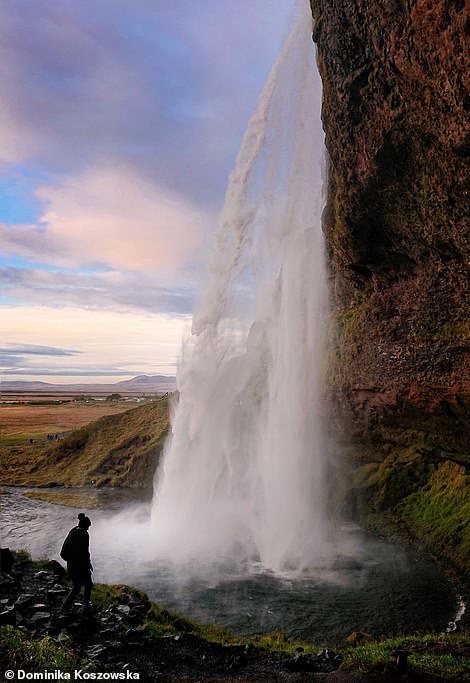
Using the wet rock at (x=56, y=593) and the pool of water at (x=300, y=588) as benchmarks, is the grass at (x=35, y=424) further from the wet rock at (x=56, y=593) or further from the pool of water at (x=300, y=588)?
the wet rock at (x=56, y=593)

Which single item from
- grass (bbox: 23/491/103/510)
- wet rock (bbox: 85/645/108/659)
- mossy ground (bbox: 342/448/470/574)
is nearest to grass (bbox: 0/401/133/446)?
grass (bbox: 23/491/103/510)

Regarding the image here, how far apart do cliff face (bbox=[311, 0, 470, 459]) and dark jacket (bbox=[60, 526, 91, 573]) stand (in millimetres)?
14683

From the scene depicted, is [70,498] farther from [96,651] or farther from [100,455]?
[96,651]

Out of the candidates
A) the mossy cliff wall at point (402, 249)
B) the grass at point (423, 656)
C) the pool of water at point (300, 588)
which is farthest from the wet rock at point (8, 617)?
the mossy cliff wall at point (402, 249)

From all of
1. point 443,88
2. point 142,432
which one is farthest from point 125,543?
point 142,432

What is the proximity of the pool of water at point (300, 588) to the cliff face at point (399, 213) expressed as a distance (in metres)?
6.86

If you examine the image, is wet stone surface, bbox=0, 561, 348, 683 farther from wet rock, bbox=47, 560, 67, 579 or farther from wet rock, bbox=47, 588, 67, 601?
wet rock, bbox=47, 560, 67, 579

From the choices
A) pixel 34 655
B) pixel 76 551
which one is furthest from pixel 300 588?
pixel 34 655

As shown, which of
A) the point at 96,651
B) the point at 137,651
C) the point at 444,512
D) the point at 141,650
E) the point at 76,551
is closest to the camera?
the point at 96,651

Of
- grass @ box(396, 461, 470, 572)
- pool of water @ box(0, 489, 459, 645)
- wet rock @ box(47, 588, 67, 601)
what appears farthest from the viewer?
grass @ box(396, 461, 470, 572)

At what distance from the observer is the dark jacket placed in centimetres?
1229

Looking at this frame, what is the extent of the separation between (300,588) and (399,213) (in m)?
14.2

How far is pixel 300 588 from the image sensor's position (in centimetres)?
1802

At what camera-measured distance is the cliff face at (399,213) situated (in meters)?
14.2
